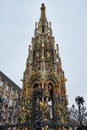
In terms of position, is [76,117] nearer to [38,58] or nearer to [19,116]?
[19,116]

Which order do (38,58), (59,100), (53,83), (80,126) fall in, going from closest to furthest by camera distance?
(80,126) → (59,100) → (53,83) → (38,58)

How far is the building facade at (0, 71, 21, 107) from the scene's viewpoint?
140 feet

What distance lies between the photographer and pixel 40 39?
112 ft

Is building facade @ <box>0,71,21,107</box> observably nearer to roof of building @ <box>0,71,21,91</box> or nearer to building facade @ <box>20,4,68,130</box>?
roof of building @ <box>0,71,21,91</box>

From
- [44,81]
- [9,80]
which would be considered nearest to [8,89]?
[9,80]

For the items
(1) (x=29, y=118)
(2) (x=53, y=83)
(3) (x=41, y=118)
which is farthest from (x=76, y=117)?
(2) (x=53, y=83)

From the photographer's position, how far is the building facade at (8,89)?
4280 centimetres

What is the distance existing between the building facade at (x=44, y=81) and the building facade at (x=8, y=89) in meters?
14.2

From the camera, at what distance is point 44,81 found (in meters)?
26.4

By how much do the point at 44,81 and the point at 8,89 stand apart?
2157cm

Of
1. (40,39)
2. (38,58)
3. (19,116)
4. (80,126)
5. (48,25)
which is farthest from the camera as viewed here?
(48,25)

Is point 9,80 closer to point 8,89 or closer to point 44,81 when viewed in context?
point 8,89

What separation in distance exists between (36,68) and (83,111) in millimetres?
12931

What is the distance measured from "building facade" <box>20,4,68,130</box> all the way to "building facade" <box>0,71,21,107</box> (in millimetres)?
14201
